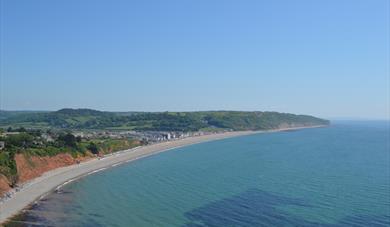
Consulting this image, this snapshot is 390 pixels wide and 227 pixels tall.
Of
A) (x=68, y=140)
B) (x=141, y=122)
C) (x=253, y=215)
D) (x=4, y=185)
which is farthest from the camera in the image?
(x=141, y=122)

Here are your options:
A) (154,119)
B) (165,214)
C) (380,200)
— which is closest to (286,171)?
(380,200)

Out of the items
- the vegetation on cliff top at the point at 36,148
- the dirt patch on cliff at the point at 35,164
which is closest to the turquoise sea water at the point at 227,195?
the dirt patch on cliff at the point at 35,164

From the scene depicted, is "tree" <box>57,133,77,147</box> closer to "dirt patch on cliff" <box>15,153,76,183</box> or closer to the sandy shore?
the sandy shore

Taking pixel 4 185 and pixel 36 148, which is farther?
pixel 36 148

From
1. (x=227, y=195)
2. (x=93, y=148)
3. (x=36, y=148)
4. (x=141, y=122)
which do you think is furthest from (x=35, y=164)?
(x=141, y=122)

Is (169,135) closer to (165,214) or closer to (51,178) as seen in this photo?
(51,178)

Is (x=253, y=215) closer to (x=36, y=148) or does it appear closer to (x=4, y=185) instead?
(x=4, y=185)
